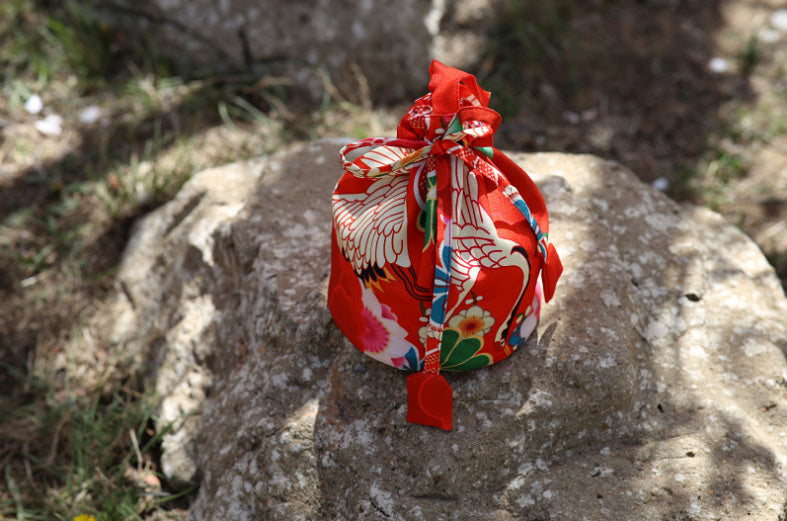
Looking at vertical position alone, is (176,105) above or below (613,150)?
above

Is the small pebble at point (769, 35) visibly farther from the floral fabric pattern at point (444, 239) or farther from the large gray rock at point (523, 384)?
the floral fabric pattern at point (444, 239)

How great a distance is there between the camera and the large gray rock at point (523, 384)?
5.67ft

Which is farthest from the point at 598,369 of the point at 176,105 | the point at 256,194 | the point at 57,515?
the point at 176,105

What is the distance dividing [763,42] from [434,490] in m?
3.68

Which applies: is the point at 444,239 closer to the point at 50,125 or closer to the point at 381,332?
the point at 381,332

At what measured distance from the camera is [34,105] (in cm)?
347

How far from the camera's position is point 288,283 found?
2119 mm

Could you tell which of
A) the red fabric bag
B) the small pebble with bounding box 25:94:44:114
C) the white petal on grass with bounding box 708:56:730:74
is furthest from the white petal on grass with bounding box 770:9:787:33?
the small pebble with bounding box 25:94:44:114

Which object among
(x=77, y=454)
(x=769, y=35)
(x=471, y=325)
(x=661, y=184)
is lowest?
(x=77, y=454)

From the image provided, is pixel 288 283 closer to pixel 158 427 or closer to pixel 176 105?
pixel 158 427

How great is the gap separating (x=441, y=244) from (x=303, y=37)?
2.28 m

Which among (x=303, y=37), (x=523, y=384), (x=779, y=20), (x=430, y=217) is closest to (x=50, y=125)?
(x=303, y=37)

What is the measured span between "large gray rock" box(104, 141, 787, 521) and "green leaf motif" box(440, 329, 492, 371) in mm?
63

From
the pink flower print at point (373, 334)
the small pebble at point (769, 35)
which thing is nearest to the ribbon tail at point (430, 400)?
the pink flower print at point (373, 334)
